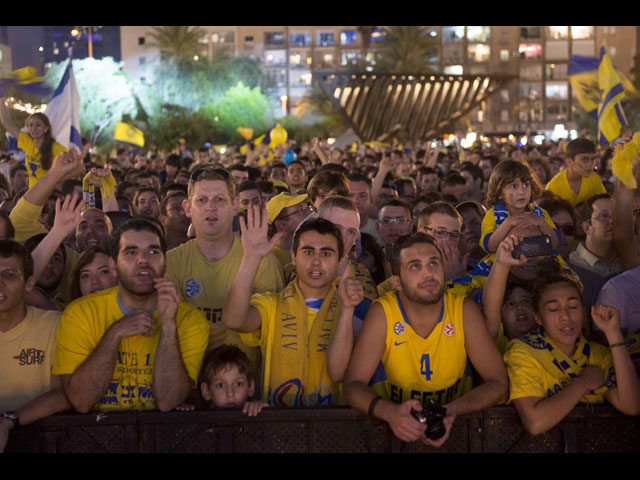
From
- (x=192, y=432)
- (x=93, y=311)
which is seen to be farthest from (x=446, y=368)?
(x=93, y=311)

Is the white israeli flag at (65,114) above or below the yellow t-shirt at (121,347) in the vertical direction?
above

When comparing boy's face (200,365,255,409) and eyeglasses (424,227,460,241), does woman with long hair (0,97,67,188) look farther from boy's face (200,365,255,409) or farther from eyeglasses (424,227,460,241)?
boy's face (200,365,255,409)

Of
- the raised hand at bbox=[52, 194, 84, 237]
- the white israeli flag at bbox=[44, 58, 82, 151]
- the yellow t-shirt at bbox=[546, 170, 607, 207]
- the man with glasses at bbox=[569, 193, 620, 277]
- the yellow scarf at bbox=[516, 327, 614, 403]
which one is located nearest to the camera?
the yellow scarf at bbox=[516, 327, 614, 403]

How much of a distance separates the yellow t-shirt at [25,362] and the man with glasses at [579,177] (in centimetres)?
590

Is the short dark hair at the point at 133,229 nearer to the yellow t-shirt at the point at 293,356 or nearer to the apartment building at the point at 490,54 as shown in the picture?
the yellow t-shirt at the point at 293,356

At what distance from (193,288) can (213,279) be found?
0.14 metres

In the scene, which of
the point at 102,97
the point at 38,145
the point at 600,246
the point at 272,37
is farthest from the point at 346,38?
the point at 600,246

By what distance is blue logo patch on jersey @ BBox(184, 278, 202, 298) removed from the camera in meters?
5.18

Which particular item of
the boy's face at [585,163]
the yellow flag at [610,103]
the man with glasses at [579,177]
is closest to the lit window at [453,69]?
the yellow flag at [610,103]

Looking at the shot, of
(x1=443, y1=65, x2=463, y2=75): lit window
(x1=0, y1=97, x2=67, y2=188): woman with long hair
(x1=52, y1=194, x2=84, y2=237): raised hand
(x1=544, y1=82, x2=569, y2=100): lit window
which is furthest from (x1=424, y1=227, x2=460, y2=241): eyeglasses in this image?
(x1=544, y1=82, x2=569, y2=100): lit window

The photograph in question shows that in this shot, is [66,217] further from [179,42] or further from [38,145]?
[179,42]

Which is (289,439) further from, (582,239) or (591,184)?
(591,184)

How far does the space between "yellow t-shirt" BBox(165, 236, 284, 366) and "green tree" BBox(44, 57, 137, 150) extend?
192 ft

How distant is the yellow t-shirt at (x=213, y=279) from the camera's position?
16.8ft
